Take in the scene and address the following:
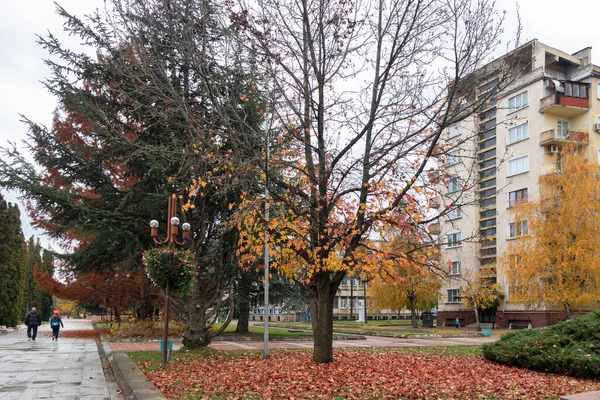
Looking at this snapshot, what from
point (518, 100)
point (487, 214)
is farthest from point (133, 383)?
point (487, 214)

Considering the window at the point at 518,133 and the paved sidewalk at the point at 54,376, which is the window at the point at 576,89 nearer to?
the window at the point at 518,133

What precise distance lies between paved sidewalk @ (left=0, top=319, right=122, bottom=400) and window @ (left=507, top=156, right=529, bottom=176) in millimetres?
35255

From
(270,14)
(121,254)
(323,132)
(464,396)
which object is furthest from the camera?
(121,254)

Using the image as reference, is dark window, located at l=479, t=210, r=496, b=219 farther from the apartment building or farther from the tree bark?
the tree bark

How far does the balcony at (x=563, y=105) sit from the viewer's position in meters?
39.9

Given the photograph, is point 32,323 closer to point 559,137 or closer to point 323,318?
point 323,318

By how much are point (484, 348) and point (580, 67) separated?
37379 millimetres

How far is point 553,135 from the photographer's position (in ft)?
131

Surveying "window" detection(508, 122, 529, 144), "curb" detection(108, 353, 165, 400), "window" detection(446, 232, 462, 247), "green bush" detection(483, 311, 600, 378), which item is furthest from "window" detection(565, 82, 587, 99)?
"curb" detection(108, 353, 165, 400)

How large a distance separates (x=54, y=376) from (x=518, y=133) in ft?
131

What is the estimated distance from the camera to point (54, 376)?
12.7 m

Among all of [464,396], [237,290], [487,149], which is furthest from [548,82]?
[464,396]

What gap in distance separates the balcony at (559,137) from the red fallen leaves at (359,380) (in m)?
30.1

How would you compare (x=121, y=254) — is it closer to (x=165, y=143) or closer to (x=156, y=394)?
(x=165, y=143)
